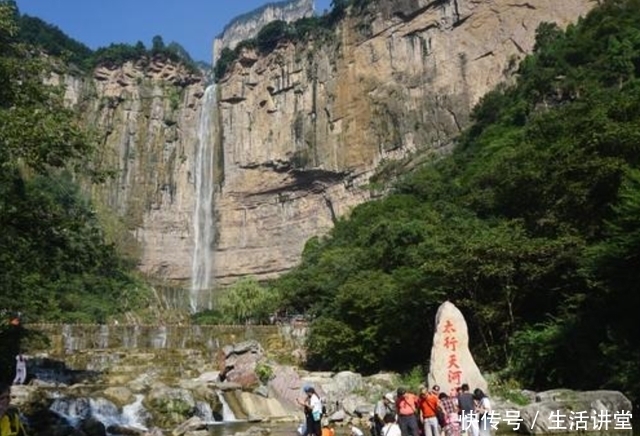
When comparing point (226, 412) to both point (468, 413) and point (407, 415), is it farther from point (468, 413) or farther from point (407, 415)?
point (407, 415)

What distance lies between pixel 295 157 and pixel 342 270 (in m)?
29.4

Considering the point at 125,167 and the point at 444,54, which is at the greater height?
the point at 444,54

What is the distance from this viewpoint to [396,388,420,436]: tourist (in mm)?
9195

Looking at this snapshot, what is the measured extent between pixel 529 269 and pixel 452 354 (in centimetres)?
549

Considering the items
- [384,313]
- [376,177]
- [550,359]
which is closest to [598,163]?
[550,359]

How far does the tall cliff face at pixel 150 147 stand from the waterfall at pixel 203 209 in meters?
0.62

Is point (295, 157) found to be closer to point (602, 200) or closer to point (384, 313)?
point (384, 313)

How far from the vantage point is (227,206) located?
61938mm

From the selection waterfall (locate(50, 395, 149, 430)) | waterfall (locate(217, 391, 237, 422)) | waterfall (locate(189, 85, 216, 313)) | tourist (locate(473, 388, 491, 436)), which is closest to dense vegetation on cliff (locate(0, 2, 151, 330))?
tourist (locate(473, 388, 491, 436))

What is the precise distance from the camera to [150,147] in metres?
65.7

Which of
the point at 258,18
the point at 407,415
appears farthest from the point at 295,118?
the point at 258,18

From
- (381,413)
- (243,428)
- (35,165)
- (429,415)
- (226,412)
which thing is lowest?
(243,428)

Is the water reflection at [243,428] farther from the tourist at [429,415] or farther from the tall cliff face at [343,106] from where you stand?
the tall cliff face at [343,106]

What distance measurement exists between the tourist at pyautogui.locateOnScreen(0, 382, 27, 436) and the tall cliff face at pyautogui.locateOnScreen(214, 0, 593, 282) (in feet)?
167
